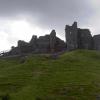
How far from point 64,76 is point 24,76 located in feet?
42.0

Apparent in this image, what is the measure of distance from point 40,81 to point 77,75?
45.8 ft

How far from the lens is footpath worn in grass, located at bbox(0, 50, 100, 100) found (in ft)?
458

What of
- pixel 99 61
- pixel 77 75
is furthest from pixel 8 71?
pixel 99 61

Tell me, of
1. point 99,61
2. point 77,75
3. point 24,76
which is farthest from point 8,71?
point 99,61

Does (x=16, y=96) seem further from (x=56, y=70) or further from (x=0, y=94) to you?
(x=56, y=70)

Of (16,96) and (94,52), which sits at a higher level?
(94,52)

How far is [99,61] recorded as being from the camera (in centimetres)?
18675

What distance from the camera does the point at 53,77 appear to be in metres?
157

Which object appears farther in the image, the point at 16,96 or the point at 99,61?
the point at 99,61

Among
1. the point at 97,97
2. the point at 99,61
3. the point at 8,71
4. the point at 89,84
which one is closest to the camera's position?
the point at 97,97

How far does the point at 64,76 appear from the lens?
158m

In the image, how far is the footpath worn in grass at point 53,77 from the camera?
139625 mm

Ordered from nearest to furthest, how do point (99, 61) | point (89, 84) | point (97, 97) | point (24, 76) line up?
point (97, 97) < point (89, 84) < point (24, 76) < point (99, 61)

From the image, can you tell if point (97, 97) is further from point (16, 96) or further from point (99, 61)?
point (99, 61)
